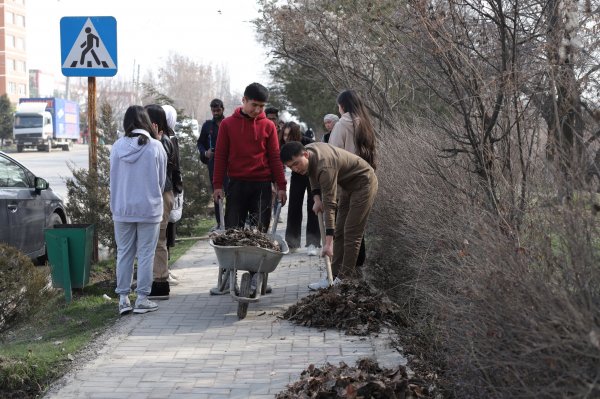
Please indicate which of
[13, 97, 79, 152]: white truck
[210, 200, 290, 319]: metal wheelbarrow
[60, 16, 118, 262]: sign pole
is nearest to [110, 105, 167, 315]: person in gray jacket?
[210, 200, 290, 319]: metal wheelbarrow

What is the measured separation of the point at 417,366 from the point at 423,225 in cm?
188

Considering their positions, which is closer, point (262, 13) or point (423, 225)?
point (423, 225)

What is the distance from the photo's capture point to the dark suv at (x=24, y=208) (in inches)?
409

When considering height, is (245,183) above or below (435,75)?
below

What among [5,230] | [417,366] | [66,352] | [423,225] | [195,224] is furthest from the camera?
[195,224]

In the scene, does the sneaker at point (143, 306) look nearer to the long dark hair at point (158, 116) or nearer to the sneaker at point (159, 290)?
the sneaker at point (159, 290)

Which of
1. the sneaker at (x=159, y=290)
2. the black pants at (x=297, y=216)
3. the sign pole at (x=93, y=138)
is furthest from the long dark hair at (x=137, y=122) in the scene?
the black pants at (x=297, y=216)

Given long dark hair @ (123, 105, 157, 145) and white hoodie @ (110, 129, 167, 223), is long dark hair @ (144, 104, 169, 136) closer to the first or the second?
long dark hair @ (123, 105, 157, 145)

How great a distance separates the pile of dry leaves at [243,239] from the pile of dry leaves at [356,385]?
8.07 feet

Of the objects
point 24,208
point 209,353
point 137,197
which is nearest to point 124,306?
point 137,197

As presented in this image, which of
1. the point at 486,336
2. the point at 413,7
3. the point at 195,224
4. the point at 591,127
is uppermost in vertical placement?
the point at 413,7

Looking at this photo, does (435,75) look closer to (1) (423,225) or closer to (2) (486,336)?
(1) (423,225)

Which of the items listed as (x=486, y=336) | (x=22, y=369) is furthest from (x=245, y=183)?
(x=486, y=336)

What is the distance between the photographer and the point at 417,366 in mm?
5906
